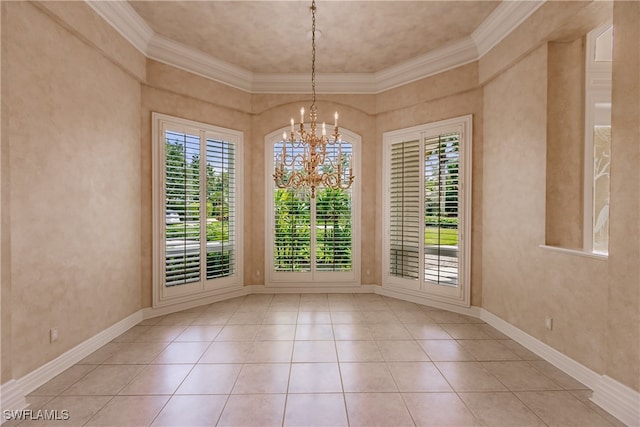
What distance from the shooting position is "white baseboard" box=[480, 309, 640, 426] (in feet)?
6.77

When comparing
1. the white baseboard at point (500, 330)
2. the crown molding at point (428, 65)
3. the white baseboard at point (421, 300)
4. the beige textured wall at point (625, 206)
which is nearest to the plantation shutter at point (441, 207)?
the white baseboard at point (421, 300)

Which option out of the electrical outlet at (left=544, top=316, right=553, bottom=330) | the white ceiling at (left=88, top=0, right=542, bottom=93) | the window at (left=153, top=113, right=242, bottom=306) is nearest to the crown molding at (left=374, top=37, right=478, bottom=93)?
the white ceiling at (left=88, top=0, right=542, bottom=93)

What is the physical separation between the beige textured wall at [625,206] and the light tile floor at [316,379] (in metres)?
0.48

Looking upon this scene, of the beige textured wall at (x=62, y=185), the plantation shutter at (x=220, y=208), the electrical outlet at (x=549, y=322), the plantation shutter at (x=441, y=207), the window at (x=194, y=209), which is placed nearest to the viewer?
the beige textured wall at (x=62, y=185)

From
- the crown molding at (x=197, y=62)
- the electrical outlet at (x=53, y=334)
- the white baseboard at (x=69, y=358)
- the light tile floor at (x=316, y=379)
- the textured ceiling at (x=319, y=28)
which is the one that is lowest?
the light tile floor at (x=316, y=379)

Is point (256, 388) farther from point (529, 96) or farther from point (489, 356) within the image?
point (529, 96)

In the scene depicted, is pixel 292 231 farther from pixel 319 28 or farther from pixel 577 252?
pixel 577 252

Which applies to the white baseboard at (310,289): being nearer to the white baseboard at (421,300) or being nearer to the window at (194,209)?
the white baseboard at (421,300)

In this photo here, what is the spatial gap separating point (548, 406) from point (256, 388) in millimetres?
2161

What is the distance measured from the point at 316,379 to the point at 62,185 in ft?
9.15

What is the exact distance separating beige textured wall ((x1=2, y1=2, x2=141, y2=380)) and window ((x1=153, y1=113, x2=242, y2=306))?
38 centimetres

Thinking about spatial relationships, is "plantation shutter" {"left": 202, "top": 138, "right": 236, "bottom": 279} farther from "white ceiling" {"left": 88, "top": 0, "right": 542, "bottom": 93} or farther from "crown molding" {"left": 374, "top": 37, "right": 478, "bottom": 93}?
"crown molding" {"left": 374, "top": 37, "right": 478, "bottom": 93}

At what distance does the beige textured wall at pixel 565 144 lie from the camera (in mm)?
3008

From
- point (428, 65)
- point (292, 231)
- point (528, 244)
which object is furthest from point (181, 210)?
point (528, 244)
